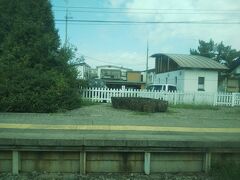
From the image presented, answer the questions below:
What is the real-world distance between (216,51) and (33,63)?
5991 centimetres

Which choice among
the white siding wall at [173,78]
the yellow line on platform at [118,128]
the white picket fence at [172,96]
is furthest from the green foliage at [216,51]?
the yellow line on platform at [118,128]

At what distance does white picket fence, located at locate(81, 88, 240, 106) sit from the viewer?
85.8 ft

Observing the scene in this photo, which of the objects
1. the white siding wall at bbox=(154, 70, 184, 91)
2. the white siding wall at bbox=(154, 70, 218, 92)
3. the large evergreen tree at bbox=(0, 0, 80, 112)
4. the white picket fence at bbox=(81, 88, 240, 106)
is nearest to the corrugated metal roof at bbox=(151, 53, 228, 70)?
the white siding wall at bbox=(154, 70, 218, 92)

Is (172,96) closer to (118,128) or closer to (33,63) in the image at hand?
(33,63)

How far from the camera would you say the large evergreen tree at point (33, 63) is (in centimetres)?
1942

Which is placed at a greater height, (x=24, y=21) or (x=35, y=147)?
(x=24, y=21)

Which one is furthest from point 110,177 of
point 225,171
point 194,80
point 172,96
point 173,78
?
point 173,78

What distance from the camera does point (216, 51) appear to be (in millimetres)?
78250

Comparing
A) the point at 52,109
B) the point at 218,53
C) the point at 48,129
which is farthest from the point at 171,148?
the point at 218,53

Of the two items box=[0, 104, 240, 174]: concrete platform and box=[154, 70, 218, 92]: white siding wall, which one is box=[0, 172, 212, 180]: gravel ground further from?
box=[154, 70, 218, 92]: white siding wall

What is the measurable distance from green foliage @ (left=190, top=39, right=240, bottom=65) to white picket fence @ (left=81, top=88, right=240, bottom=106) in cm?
4803

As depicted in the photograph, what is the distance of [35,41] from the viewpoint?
22984 millimetres

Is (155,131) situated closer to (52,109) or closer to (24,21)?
(52,109)

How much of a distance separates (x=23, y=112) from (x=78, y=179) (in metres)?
10.2
